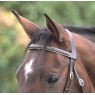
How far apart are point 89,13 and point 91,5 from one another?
21cm

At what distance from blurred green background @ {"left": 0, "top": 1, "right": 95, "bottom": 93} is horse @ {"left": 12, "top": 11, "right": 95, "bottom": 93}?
6.42 m

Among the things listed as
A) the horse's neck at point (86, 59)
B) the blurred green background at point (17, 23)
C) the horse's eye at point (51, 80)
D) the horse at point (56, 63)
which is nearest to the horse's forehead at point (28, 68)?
the horse at point (56, 63)

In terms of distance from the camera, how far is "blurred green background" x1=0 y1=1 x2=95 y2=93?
11.1 meters

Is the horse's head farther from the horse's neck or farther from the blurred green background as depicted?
the blurred green background

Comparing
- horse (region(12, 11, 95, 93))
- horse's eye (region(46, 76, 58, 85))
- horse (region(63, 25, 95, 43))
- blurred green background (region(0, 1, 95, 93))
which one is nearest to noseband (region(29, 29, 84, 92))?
horse (region(12, 11, 95, 93))

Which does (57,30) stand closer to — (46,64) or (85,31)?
(46,64)

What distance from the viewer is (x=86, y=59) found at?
410cm

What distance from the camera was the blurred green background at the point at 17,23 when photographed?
1112 cm

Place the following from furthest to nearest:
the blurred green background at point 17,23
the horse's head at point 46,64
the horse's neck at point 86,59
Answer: the blurred green background at point 17,23 → the horse's neck at point 86,59 → the horse's head at point 46,64

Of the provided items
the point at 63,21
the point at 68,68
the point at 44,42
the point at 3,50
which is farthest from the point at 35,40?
the point at 63,21

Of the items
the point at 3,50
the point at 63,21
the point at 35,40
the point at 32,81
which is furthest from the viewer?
the point at 63,21

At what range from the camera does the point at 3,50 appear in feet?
36.3

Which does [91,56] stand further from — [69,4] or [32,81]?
[69,4]

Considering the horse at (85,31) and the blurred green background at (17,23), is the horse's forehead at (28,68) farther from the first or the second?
the blurred green background at (17,23)
